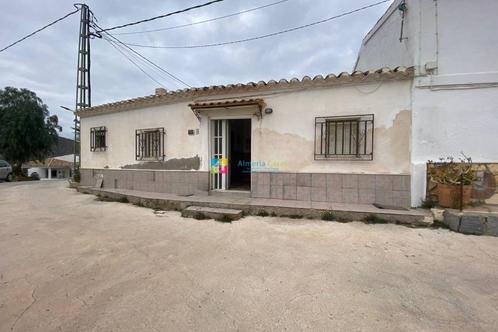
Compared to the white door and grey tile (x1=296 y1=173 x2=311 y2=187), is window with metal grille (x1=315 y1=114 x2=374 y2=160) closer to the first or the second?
grey tile (x1=296 y1=173 x2=311 y2=187)

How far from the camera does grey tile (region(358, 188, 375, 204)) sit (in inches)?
218

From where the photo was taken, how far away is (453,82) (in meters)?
5.00

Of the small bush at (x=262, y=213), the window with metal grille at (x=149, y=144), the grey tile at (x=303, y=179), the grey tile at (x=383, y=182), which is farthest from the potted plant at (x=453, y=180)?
the window with metal grille at (x=149, y=144)

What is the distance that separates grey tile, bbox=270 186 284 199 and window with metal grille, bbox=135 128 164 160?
11.7 ft

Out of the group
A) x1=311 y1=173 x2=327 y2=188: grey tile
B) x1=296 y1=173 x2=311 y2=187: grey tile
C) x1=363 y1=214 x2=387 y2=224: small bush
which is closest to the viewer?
x1=363 y1=214 x2=387 y2=224: small bush

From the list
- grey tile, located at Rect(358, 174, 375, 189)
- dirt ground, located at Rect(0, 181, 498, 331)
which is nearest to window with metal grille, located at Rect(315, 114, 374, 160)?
grey tile, located at Rect(358, 174, 375, 189)

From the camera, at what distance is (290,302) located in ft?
7.75

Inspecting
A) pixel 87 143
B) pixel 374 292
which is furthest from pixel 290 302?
pixel 87 143

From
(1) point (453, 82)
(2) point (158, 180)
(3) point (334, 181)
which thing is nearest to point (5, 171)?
(2) point (158, 180)

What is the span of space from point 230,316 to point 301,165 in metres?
4.33

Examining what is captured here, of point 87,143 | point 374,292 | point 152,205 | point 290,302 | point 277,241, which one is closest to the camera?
point 290,302

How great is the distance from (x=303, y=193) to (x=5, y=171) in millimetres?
20084

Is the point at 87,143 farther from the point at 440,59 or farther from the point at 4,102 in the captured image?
the point at 4,102

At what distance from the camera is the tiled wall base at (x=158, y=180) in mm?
7079
